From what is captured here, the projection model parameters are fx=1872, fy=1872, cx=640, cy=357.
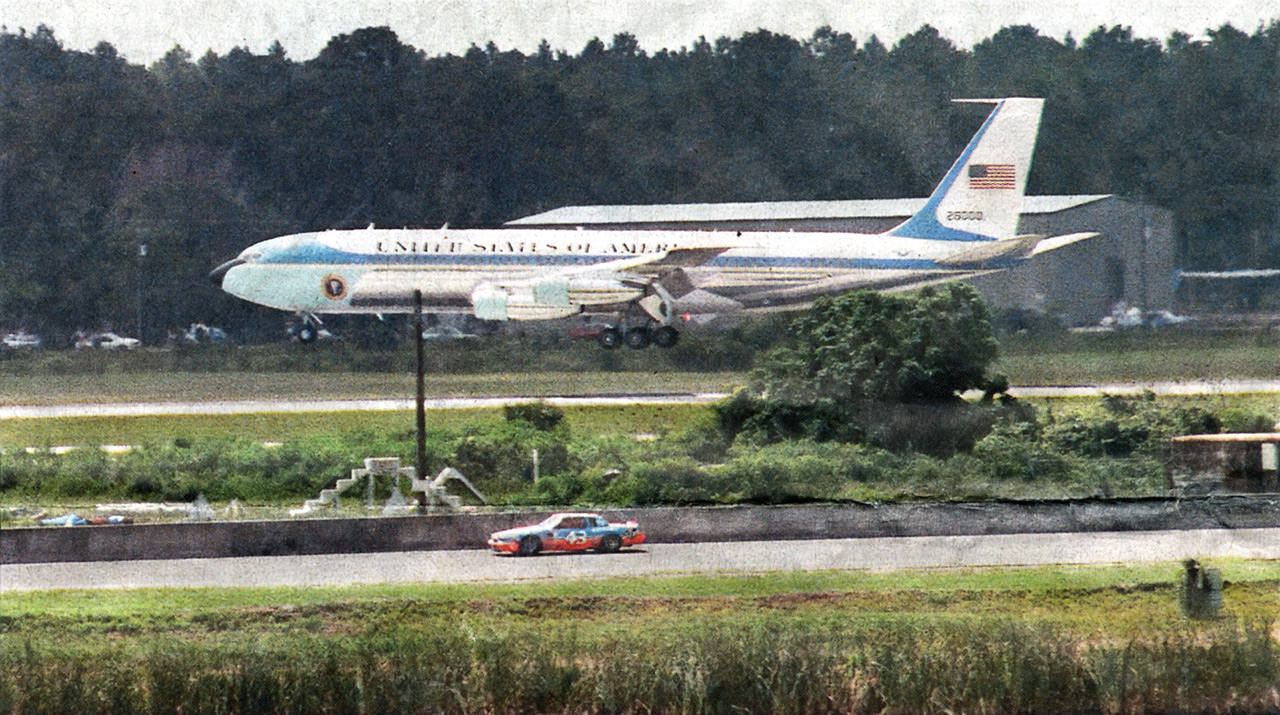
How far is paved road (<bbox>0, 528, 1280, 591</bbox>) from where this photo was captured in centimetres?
1262

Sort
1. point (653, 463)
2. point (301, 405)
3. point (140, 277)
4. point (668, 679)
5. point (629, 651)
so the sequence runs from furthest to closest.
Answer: point (301, 405), point (140, 277), point (653, 463), point (629, 651), point (668, 679)

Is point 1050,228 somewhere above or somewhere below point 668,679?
above

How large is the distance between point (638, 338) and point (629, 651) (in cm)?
234


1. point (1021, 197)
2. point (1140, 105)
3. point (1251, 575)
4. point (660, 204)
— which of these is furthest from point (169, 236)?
point (1251, 575)

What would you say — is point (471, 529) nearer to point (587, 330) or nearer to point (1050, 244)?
point (587, 330)

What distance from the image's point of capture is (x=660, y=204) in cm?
1302

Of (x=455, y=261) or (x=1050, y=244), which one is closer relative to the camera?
(x=1050, y=244)

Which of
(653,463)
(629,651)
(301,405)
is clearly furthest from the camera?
(301,405)

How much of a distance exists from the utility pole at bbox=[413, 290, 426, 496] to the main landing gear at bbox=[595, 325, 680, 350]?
1261 mm

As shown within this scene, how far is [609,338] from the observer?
42.4 feet

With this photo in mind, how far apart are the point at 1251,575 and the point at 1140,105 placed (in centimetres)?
333

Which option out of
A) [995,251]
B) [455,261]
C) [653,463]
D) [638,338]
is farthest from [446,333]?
[995,251]

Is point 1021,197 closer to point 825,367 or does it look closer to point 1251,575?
point 825,367

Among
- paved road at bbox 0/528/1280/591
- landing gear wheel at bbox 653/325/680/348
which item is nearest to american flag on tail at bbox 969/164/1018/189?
landing gear wheel at bbox 653/325/680/348
